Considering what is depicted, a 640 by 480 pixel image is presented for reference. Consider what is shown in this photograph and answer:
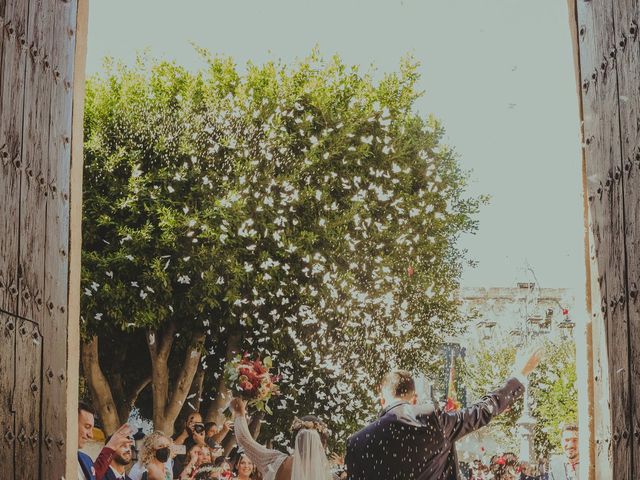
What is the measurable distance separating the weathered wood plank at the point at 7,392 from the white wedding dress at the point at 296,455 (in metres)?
4.45

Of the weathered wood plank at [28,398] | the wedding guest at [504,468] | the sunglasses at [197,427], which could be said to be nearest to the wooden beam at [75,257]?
the weathered wood plank at [28,398]

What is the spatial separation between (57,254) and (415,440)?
2.21 meters

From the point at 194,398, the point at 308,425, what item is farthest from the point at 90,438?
the point at 194,398

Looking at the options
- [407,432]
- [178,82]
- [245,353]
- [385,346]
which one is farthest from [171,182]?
[407,432]

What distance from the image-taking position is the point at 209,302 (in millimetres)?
13000

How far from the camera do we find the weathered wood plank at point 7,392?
2232mm

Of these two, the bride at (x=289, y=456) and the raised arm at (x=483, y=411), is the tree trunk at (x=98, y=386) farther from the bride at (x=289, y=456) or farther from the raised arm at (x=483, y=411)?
the raised arm at (x=483, y=411)

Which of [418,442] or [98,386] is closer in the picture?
[418,442]

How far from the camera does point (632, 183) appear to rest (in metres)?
2.32

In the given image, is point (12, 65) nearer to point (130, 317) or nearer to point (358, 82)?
point (130, 317)

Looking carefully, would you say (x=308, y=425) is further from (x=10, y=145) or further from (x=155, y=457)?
(x=10, y=145)

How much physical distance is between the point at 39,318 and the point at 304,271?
10732 mm

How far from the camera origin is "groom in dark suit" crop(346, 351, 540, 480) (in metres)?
4.18

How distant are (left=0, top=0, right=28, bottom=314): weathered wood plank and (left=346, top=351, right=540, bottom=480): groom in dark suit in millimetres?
2389
